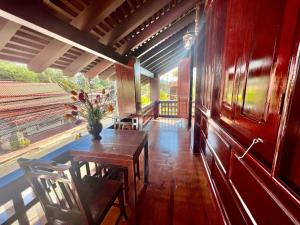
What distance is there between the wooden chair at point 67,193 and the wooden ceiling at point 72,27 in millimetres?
1176

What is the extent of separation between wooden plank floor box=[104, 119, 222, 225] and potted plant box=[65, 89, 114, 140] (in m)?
1.05

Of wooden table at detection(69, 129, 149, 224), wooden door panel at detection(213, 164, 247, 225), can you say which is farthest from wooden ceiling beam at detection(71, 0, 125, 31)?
wooden door panel at detection(213, 164, 247, 225)

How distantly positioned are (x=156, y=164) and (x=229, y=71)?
2.00 m

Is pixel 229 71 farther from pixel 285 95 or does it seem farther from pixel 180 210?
pixel 180 210

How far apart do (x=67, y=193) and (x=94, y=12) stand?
1.97 meters

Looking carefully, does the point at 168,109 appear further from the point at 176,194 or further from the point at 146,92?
the point at 176,194

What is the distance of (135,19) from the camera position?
Answer: 2.25 metres

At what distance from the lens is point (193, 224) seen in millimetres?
1490

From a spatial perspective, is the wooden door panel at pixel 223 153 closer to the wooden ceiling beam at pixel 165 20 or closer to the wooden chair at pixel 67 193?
the wooden chair at pixel 67 193

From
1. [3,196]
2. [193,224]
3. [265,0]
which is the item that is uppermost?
[265,0]

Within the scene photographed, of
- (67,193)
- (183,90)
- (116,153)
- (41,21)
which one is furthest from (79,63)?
(183,90)

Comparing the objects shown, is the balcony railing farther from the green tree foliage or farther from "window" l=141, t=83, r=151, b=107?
the green tree foliage

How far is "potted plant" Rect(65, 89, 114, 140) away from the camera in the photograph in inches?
59.9

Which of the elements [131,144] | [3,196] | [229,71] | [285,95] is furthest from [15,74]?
[285,95]
